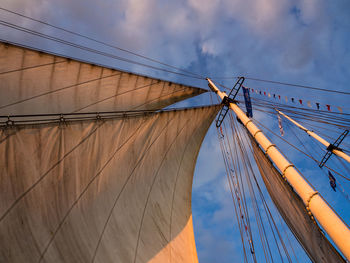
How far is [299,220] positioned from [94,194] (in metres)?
6.90

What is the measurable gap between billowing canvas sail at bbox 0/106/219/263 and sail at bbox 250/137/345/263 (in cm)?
488

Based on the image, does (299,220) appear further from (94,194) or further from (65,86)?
(65,86)

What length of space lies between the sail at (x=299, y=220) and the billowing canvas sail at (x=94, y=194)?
4.88 meters

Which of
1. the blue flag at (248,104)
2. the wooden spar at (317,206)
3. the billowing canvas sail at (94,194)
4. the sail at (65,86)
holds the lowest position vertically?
the wooden spar at (317,206)

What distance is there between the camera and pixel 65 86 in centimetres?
1064

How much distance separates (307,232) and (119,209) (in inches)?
254

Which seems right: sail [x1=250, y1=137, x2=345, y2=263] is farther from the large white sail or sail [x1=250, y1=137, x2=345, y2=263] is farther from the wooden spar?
the large white sail

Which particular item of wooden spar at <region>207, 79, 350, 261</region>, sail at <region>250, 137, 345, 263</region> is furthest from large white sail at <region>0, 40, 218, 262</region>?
wooden spar at <region>207, 79, 350, 261</region>

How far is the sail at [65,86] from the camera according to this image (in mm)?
8844

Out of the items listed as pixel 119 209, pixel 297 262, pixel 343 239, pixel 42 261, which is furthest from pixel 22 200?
pixel 297 262

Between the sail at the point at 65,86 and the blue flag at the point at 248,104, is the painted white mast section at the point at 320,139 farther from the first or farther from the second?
the sail at the point at 65,86

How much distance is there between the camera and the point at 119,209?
874 cm

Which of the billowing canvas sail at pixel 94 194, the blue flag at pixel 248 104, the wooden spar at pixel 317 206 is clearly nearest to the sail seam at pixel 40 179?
the billowing canvas sail at pixel 94 194

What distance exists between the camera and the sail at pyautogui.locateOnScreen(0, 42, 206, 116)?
884 centimetres
